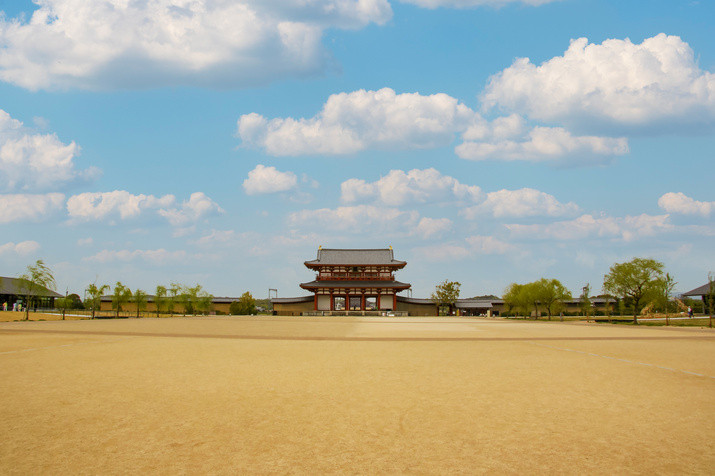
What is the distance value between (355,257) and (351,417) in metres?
83.4

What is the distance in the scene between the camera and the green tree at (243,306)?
295 feet

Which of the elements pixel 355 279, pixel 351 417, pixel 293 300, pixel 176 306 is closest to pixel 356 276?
pixel 355 279

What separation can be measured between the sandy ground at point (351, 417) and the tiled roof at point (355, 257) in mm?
74918

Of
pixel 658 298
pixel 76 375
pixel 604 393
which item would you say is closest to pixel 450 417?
pixel 604 393

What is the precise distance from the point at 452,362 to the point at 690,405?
20.8 ft

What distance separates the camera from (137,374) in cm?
1073

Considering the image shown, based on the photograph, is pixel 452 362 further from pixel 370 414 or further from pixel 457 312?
pixel 457 312

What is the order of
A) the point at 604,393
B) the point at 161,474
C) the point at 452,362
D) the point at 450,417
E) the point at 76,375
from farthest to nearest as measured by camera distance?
the point at 452,362 → the point at 76,375 → the point at 604,393 → the point at 450,417 → the point at 161,474

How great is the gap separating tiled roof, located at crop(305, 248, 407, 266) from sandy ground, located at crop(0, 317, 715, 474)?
74.9 metres

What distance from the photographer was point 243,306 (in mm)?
90312

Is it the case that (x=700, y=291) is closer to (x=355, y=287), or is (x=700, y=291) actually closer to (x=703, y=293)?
(x=703, y=293)

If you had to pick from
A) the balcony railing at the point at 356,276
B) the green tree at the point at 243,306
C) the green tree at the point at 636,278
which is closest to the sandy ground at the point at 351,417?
the green tree at the point at 636,278

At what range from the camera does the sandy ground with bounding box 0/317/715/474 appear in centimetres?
511

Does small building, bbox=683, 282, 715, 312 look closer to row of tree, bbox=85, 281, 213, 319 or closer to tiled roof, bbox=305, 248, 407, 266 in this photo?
tiled roof, bbox=305, 248, 407, 266
